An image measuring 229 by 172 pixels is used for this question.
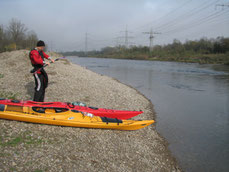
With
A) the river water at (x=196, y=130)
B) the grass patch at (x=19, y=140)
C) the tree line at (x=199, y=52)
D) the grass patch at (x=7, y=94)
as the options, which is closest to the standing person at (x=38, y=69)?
the grass patch at (x=19, y=140)

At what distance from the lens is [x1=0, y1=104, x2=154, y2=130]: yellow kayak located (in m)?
5.05

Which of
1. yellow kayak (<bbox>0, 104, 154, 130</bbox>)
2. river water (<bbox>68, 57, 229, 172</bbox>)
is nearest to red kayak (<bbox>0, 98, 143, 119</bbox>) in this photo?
yellow kayak (<bbox>0, 104, 154, 130</bbox>)

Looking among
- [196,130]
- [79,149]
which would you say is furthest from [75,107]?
[196,130]

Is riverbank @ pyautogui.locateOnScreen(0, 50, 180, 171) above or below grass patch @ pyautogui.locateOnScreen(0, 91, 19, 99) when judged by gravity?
below

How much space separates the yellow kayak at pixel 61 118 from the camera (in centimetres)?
505

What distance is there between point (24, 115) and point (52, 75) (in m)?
6.74

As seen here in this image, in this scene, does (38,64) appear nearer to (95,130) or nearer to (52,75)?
(95,130)

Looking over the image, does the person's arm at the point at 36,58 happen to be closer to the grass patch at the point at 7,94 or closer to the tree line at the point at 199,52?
the grass patch at the point at 7,94

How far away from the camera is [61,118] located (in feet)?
17.3

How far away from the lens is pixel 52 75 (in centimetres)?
1148

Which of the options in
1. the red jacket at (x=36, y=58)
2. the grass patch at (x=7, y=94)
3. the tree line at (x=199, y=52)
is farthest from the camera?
the tree line at (x=199, y=52)

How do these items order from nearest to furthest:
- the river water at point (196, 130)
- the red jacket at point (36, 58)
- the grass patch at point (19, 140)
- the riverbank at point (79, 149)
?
the riverbank at point (79, 149) → the grass patch at point (19, 140) → the river water at point (196, 130) → the red jacket at point (36, 58)

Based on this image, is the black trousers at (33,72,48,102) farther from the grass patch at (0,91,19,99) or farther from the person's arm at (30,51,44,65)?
the grass patch at (0,91,19,99)

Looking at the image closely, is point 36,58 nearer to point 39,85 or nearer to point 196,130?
point 39,85
